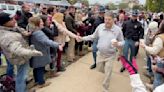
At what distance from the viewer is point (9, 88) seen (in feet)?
20.2

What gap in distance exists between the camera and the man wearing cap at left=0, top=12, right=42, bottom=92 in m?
5.38

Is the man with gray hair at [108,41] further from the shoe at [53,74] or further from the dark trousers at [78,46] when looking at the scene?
the dark trousers at [78,46]

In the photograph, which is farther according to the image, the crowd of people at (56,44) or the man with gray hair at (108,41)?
the man with gray hair at (108,41)

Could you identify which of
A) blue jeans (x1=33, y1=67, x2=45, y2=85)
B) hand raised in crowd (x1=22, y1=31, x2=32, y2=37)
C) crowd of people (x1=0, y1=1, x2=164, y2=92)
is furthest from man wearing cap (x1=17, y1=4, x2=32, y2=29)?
hand raised in crowd (x1=22, y1=31, x2=32, y2=37)

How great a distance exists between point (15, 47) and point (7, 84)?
117 cm

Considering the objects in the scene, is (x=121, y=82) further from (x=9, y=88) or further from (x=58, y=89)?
(x=9, y=88)

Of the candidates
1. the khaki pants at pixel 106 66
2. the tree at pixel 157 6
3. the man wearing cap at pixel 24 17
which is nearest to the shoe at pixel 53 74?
the man wearing cap at pixel 24 17

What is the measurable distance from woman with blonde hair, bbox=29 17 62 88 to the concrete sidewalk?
329 millimetres

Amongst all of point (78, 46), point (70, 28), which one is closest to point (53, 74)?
A: point (70, 28)

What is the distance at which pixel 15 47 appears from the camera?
5.34m

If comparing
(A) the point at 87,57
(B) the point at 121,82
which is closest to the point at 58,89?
(B) the point at 121,82

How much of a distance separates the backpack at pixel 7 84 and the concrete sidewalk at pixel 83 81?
845mm

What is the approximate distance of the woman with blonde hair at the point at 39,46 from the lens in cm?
642

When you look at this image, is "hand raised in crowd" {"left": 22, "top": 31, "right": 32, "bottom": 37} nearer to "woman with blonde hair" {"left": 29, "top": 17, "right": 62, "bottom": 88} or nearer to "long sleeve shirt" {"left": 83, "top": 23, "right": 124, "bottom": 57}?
"woman with blonde hair" {"left": 29, "top": 17, "right": 62, "bottom": 88}
